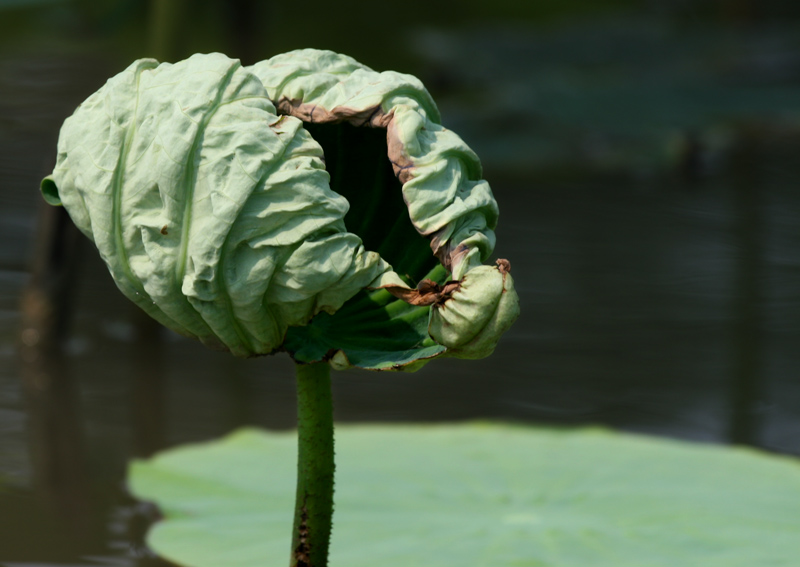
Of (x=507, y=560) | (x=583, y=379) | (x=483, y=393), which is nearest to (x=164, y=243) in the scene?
(x=507, y=560)

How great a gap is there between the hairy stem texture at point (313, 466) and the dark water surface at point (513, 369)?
463mm

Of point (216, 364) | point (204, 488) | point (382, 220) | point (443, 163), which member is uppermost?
point (443, 163)

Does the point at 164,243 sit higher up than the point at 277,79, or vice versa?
the point at 277,79

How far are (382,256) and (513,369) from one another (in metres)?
1.30

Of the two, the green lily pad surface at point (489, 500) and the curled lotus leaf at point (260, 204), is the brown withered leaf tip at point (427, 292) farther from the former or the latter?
the green lily pad surface at point (489, 500)

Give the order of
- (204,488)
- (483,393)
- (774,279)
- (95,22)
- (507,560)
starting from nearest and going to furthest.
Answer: (507,560), (204,488), (483,393), (774,279), (95,22)

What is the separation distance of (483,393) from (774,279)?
3.77ft

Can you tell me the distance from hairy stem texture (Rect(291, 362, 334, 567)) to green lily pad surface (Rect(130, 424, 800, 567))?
27cm

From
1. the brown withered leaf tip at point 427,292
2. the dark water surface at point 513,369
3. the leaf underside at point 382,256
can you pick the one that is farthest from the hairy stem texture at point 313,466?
the dark water surface at point 513,369

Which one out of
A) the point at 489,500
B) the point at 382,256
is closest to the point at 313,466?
the point at 382,256

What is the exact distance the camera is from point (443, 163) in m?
0.94

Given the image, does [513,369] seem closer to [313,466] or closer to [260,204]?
[313,466]

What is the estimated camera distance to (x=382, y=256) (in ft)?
3.65

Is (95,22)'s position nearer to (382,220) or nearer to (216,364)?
(216,364)
